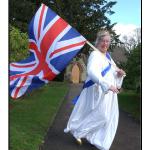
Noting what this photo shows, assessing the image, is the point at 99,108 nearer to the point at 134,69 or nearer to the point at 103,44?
the point at 103,44

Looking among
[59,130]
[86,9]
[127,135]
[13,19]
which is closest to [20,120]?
[59,130]

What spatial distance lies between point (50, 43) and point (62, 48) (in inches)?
10.0

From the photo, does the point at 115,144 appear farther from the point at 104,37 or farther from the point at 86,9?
the point at 86,9

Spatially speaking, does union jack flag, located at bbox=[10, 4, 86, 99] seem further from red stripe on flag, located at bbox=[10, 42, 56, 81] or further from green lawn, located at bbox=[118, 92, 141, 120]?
green lawn, located at bbox=[118, 92, 141, 120]

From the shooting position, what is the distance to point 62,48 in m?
8.05

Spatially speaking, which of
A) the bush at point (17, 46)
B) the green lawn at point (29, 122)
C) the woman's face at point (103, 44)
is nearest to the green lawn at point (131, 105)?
the green lawn at point (29, 122)

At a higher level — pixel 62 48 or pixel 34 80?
pixel 62 48

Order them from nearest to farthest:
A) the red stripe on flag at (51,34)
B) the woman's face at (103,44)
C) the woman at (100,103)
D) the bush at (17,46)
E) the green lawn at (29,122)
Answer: the red stripe on flag at (51,34) → the woman at (100,103) → the woman's face at (103,44) → the green lawn at (29,122) → the bush at (17,46)

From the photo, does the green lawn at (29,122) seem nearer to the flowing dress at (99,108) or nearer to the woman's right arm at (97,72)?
the flowing dress at (99,108)

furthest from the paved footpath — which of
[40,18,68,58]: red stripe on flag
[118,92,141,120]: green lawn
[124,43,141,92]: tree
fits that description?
[124,43,141,92]: tree

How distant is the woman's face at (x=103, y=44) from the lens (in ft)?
26.6

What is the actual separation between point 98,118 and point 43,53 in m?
1.56

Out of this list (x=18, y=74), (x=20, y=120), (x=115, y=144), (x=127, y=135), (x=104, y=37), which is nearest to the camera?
(x=18, y=74)

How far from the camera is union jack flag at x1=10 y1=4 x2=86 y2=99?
758 centimetres
